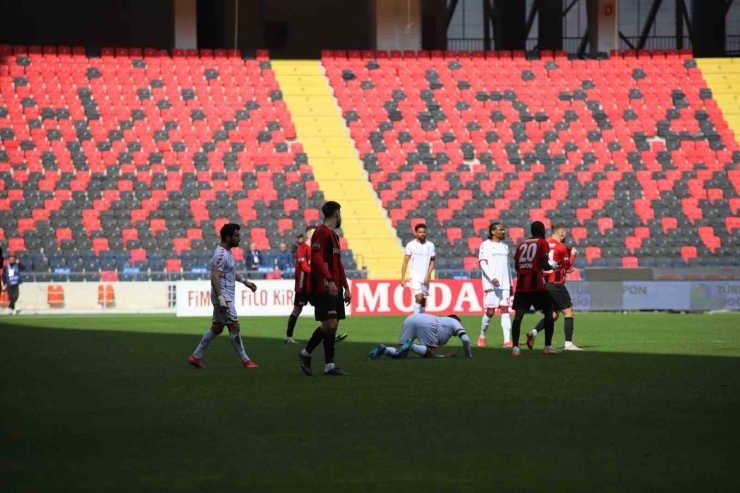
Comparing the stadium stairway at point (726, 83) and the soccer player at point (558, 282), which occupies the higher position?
the stadium stairway at point (726, 83)

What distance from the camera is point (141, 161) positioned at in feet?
126

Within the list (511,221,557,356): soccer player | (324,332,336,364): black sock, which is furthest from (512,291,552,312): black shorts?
(324,332,336,364): black sock

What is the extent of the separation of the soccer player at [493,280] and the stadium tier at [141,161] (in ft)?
48.1

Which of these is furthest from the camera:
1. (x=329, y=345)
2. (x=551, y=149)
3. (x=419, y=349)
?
(x=551, y=149)

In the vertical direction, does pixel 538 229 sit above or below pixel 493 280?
above

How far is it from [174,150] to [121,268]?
7.37 metres

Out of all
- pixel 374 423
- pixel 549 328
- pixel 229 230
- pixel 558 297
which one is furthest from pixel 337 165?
pixel 374 423

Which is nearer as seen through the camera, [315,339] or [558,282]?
[315,339]

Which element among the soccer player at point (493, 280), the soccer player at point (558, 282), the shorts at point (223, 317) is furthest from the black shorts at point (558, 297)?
the shorts at point (223, 317)

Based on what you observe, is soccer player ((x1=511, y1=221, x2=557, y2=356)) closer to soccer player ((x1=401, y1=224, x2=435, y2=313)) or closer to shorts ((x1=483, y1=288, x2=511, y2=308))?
shorts ((x1=483, y1=288, x2=511, y2=308))

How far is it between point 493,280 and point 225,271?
17.3ft

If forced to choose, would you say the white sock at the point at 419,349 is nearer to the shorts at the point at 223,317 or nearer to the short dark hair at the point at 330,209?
the shorts at the point at 223,317

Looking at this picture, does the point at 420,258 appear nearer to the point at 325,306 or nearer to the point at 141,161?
the point at 325,306

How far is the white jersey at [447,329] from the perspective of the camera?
15836mm
